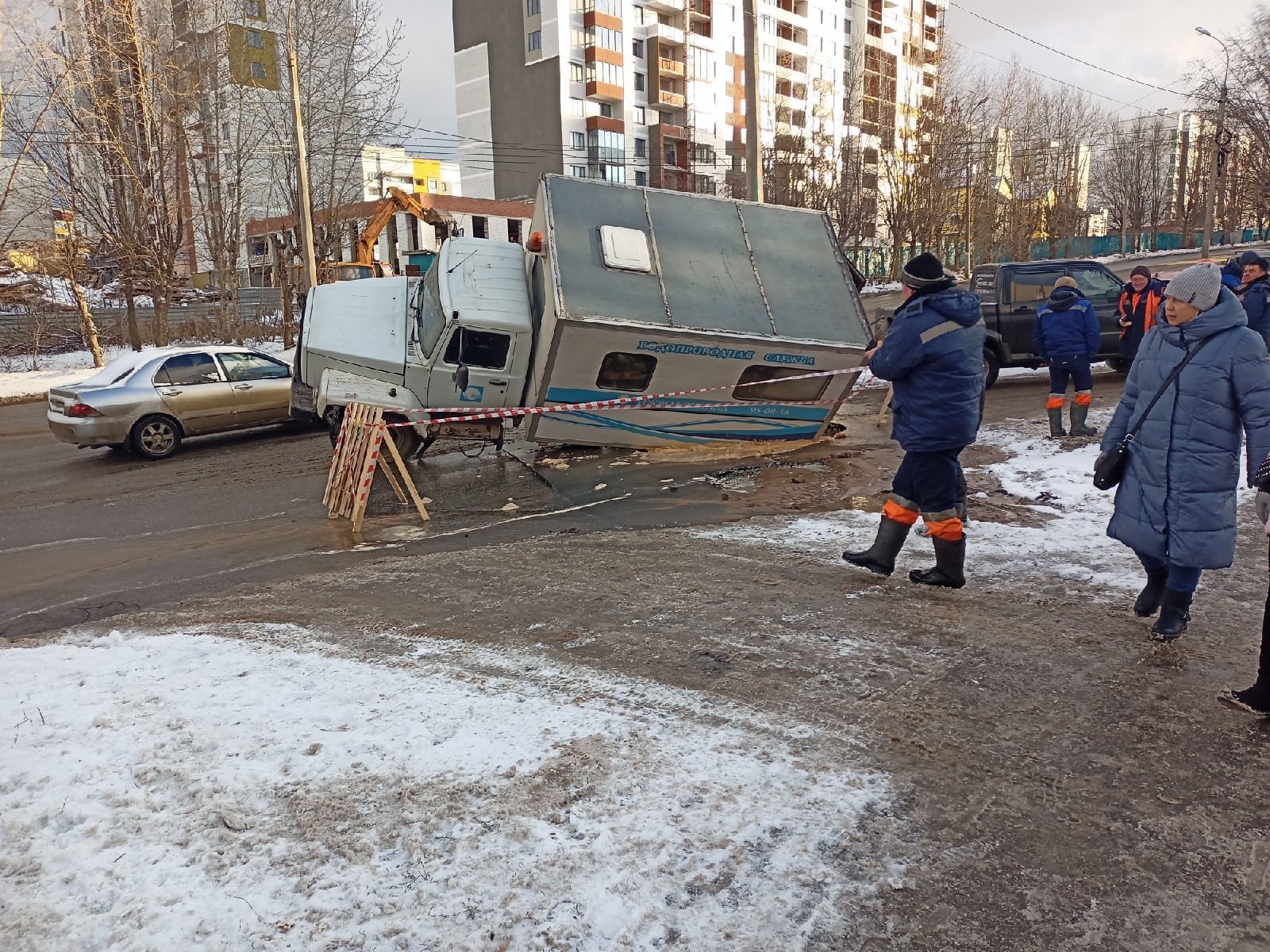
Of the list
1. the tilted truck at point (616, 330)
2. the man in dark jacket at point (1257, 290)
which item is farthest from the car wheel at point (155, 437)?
the man in dark jacket at point (1257, 290)

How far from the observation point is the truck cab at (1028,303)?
13.5 metres

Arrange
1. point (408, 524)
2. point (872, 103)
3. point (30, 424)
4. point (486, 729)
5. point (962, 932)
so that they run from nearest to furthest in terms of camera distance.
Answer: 1. point (962, 932)
2. point (486, 729)
3. point (408, 524)
4. point (30, 424)
5. point (872, 103)

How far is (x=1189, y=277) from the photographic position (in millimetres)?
4113

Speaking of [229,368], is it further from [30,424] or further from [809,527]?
[809,527]

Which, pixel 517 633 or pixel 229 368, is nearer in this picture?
pixel 517 633

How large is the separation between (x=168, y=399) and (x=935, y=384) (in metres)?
11.0

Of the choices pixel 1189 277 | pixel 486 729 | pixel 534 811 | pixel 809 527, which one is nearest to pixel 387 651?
pixel 486 729

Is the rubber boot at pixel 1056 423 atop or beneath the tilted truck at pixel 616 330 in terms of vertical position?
beneath

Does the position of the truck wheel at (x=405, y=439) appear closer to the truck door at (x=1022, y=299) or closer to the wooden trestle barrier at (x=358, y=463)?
the wooden trestle barrier at (x=358, y=463)

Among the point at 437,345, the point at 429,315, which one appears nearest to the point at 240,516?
the point at 437,345

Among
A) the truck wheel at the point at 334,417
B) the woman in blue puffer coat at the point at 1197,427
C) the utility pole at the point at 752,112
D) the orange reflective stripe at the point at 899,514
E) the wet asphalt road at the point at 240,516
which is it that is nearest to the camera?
the woman in blue puffer coat at the point at 1197,427

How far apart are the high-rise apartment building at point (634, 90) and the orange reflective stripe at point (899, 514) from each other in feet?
174

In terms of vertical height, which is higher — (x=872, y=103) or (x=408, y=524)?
(x=872, y=103)

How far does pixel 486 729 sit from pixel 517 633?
4.15ft
